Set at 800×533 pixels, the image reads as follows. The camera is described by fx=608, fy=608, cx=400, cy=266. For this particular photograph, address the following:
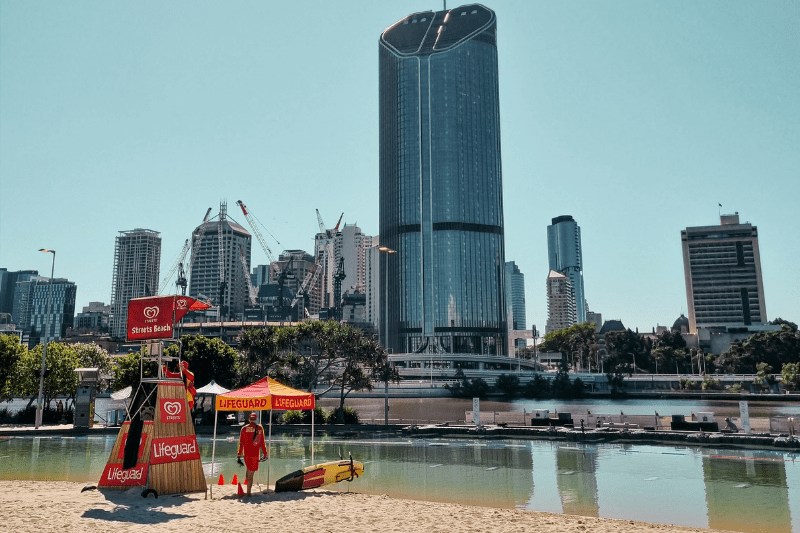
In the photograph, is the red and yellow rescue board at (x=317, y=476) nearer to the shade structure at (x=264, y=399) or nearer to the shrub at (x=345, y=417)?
the shade structure at (x=264, y=399)

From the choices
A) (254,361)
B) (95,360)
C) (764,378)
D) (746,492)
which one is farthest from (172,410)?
(764,378)

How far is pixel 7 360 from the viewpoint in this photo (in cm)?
5934

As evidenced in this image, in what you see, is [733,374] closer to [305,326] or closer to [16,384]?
[305,326]

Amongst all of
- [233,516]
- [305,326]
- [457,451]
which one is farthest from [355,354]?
[233,516]

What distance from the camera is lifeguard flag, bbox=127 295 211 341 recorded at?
22.4m

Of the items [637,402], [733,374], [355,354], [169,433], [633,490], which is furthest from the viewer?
[733,374]

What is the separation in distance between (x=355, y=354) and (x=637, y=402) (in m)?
106

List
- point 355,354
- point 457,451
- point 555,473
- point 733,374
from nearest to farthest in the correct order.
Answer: point 555,473
point 457,451
point 355,354
point 733,374

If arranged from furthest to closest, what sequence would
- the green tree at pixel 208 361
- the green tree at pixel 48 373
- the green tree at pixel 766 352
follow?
1. the green tree at pixel 766 352
2. the green tree at pixel 48 373
3. the green tree at pixel 208 361

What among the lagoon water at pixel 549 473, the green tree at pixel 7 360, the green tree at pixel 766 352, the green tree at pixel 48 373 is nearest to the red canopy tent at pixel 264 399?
the lagoon water at pixel 549 473

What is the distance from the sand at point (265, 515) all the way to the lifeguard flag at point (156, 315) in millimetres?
5587

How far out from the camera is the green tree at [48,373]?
203ft

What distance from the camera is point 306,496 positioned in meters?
21.7

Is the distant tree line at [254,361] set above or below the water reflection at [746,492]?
above
